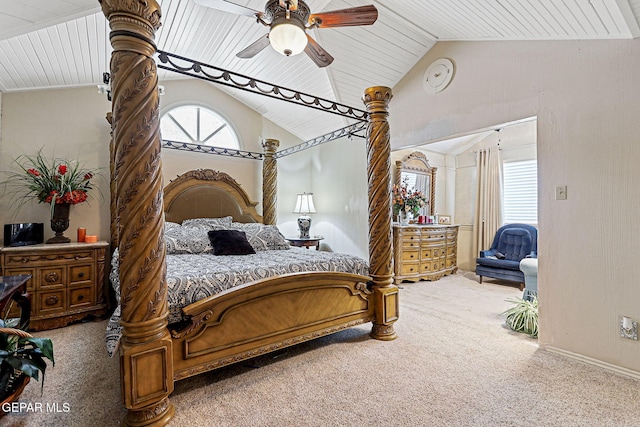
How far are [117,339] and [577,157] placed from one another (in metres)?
3.58

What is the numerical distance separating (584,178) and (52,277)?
4.96 meters

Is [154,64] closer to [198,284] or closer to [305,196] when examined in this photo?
[198,284]

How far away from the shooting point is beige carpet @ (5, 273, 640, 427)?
171 centimetres

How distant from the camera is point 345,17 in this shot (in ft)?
7.20

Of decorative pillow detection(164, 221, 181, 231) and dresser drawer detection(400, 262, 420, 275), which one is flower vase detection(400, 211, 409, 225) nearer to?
dresser drawer detection(400, 262, 420, 275)

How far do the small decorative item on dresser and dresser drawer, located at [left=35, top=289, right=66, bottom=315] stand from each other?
57cm

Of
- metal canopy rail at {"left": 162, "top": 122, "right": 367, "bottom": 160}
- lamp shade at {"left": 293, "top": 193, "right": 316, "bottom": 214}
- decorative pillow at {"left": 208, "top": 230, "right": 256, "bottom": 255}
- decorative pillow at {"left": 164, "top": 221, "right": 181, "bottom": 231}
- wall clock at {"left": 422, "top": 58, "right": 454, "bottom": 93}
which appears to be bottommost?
decorative pillow at {"left": 208, "top": 230, "right": 256, "bottom": 255}

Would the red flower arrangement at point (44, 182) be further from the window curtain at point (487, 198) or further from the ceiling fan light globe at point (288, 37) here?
the window curtain at point (487, 198)

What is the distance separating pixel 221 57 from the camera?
3979 mm

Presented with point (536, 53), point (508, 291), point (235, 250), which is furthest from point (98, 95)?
point (508, 291)

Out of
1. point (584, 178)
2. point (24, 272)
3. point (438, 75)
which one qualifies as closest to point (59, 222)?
point (24, 272)

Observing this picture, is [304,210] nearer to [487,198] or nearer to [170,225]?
[170,225]

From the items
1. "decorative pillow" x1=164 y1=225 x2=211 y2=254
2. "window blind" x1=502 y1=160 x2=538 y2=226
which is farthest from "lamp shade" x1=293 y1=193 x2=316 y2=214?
"window blind" x1=502 y1=160 x2=538 y2=226

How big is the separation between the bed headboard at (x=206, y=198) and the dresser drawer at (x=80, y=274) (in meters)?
1.08
